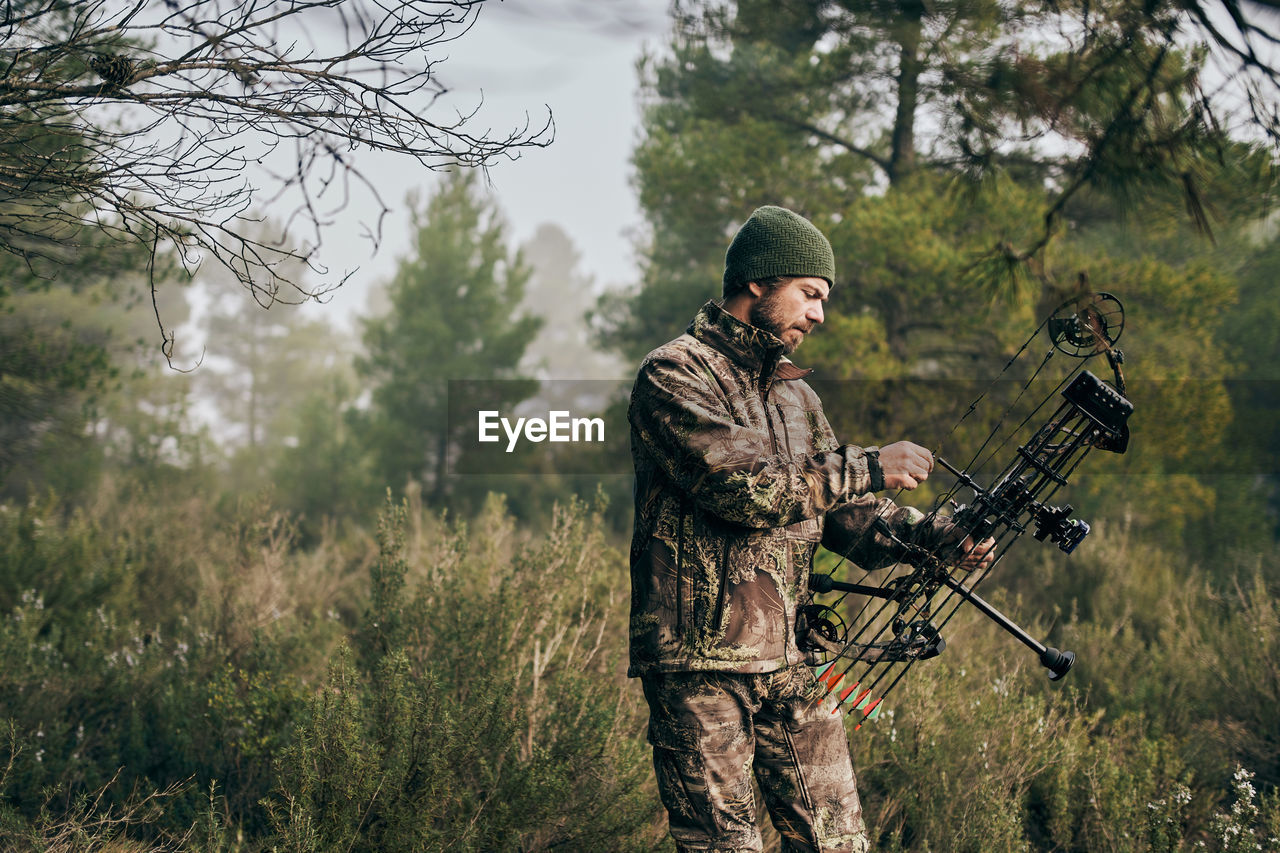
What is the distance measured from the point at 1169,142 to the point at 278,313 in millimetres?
41282

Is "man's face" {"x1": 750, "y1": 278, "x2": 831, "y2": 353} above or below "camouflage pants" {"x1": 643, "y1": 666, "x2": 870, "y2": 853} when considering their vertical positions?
above

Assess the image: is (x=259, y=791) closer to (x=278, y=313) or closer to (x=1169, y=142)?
(x=1169, y=142)

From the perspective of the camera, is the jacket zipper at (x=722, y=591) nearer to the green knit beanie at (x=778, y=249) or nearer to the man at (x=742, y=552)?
the man at (x=742, y=552)

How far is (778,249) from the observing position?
8.34 feet

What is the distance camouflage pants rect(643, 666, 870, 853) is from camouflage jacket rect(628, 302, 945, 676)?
0.25 ft

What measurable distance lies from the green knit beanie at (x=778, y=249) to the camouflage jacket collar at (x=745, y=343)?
0.49 feet

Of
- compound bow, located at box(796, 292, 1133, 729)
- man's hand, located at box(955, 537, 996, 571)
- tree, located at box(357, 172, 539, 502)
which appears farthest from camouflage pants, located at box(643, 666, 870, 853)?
tree, located at box(357, 172, 539, 502)

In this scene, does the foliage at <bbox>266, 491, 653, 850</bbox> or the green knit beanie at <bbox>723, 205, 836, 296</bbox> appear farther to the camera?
the foliage at <bbox>266, 491, 653, 850</bbox>

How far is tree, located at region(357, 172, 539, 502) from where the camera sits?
69.9ft

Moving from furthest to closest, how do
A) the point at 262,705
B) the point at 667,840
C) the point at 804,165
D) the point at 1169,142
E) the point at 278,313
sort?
1. the point at 278,313
2. the point at 804,165
3. the point at 262,705
4. the point at 667,840
5. the point at 1169,142

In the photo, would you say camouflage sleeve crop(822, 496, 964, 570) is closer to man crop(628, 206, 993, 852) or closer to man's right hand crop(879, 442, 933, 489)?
man crop(628, 206, 993, 852)

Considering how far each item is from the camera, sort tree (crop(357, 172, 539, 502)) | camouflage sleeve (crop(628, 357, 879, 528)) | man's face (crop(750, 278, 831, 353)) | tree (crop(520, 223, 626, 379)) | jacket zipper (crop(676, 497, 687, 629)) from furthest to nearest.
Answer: tree (crop(520, 223, 626, 379)) → tree (crop(357, 172, 539, 502)) → man's face (crop(750, 278, 831, 353)) → jacket zipper (crop(676, 497, 687, 629)) → camouflage sleeve (crop(628, 357, 879, 528))

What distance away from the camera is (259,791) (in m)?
4.20


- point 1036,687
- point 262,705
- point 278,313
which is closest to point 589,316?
point 1036,687
